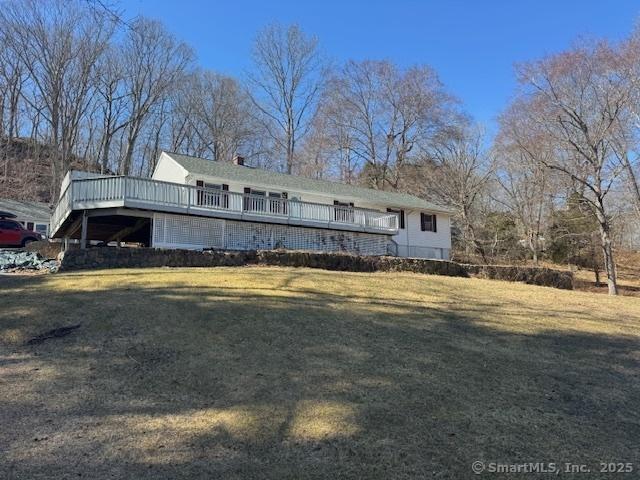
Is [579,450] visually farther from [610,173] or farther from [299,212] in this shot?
[610,173]

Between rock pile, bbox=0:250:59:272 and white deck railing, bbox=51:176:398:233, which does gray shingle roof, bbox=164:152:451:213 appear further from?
rock pile, bbox=0:250:59:272

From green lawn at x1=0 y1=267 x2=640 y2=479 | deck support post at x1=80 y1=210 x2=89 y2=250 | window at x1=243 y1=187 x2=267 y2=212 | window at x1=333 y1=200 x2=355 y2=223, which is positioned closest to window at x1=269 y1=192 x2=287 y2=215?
window at x1=243 y1=187 x2=267 y2=212

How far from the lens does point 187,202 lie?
60.9 ft

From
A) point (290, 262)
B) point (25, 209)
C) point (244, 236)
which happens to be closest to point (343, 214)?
point (244, 236)

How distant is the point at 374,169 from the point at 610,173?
22.4 meters

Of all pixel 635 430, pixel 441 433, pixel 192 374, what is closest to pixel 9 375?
pixel 192 374

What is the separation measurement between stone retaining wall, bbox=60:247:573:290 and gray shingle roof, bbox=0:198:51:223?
74.6ft

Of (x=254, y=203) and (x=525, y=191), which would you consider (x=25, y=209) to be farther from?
(x=525, y=191)

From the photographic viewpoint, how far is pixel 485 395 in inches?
234

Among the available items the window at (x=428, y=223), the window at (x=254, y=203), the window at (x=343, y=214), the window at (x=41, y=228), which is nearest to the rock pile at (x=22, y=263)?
the window at (x=254, y=203)

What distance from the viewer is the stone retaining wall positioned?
15.7m

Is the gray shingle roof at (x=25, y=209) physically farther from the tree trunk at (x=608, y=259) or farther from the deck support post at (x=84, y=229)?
the tree trunk at (x=608, y=259)

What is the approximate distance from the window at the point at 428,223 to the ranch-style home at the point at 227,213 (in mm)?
378

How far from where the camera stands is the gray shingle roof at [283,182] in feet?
79.5
